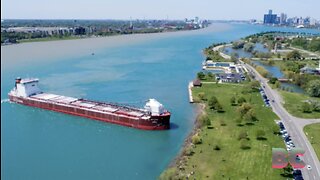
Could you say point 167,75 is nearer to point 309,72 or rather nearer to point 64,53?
point 309,72

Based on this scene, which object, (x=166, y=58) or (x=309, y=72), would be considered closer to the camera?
(x=309, y=72)

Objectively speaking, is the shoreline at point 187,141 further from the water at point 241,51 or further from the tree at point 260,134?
the water at point 241,51

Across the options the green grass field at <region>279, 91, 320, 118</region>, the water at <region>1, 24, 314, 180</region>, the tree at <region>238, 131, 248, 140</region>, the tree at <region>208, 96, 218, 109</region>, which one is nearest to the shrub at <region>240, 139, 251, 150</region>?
the tree at <region>238, 131, 248, 140</region>

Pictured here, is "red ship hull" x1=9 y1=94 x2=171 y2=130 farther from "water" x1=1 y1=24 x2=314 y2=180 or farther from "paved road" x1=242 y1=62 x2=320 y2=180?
"paved road" x1=242 y1=62 x2=320 y2=180

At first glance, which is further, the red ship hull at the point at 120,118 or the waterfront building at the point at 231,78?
the waterfront building at the point at 231,78

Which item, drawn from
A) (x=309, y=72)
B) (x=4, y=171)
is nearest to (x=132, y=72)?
(x=309, y=72)

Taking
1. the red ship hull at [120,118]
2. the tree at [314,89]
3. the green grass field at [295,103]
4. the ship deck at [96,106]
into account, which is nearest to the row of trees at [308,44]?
the tree at [314,89]
